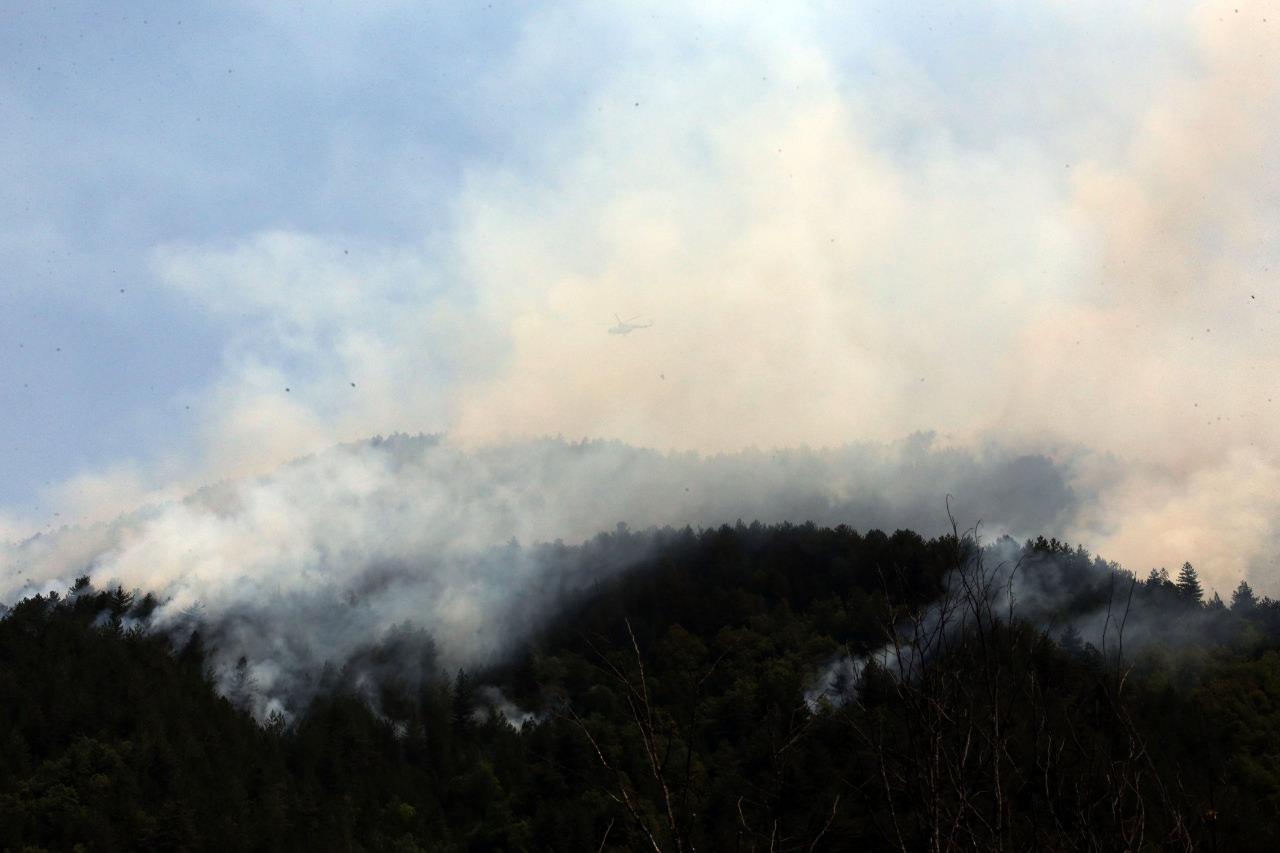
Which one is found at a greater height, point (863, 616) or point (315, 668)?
point (315, 668)

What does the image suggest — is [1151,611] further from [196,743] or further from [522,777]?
[196,743]

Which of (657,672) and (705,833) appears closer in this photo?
(705,833)

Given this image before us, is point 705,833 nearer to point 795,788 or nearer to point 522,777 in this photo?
point 795,788

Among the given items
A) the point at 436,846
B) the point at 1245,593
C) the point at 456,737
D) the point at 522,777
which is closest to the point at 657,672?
the point at 456,737

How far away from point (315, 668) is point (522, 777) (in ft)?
206

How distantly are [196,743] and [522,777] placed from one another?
108ft

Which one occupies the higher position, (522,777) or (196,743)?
(196,743)

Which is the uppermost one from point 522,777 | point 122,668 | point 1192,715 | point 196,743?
point 122,668

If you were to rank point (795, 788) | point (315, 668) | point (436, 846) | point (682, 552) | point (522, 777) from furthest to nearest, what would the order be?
point (682, 552)
point (315, 668)
point (522, 777)
point (436, 846)
point (795, 788)

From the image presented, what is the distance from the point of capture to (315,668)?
523ft

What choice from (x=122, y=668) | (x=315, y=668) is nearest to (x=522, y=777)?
(x=122, y=668)

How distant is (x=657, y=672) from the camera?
5610 inches

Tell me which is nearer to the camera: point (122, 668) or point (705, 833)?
point (705, 833)

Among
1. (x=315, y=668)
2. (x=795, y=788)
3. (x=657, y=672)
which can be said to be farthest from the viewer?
(x=315, y=668)
